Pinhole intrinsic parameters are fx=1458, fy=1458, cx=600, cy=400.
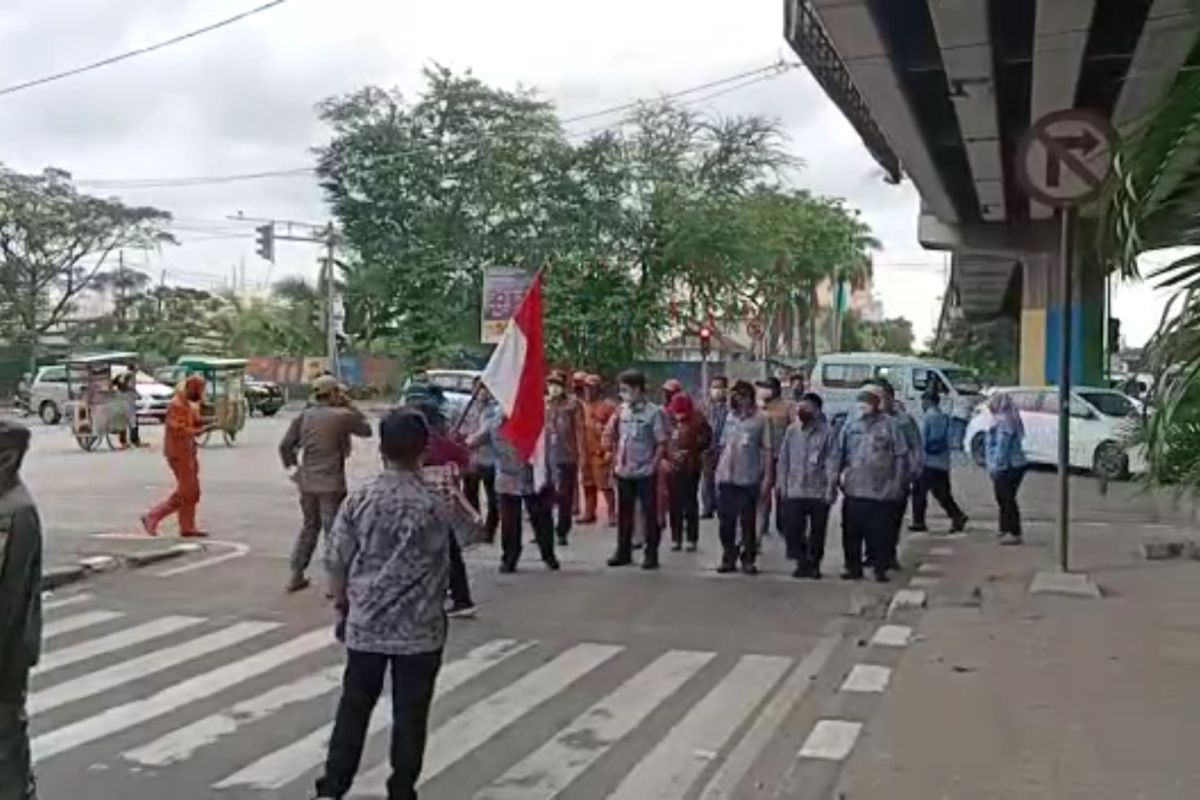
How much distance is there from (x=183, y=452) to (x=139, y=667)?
602 centimetres

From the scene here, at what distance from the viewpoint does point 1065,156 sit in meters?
9.59

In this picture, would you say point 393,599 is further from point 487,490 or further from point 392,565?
point 487,490

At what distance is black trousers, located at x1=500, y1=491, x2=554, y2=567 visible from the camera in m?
12.5

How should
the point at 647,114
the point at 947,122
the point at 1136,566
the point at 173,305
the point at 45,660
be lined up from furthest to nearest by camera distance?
the point at 173,305 → the point at 647,114 → the point at 947,122 → the point at 1136,566 → the point at 45,660

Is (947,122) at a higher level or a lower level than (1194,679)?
higher

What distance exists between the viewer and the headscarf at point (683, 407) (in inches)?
555

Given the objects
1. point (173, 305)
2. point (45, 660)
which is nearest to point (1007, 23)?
point (45, 660)

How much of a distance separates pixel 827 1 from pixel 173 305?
67.0 metres

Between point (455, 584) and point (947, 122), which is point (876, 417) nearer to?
point (455, 584)

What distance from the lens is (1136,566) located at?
1234 cm

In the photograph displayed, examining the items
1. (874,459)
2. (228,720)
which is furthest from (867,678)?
(874,459)

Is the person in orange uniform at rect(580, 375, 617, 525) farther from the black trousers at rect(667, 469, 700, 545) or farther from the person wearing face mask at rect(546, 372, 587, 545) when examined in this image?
the black trousers at rect(667, 469, 700, 545)

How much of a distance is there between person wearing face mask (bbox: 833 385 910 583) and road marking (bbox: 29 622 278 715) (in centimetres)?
493

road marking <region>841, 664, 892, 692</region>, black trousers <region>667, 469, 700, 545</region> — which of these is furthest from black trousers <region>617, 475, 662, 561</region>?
road marking <region>841, 664, 892, 692</region>
